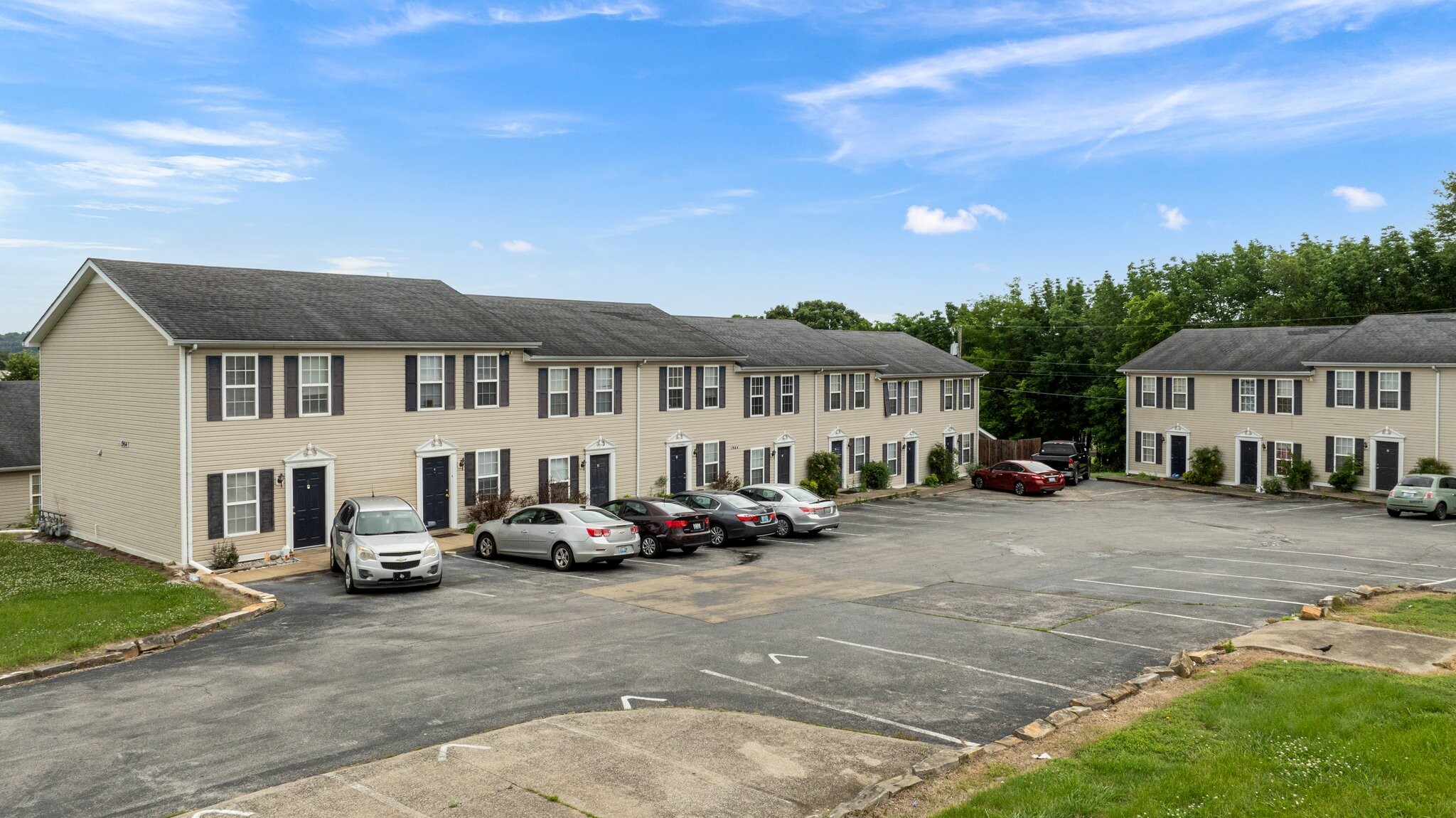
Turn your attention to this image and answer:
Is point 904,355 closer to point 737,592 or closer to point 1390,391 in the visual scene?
point 1390,391

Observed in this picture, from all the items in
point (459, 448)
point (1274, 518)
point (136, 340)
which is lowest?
point (1274, 518)

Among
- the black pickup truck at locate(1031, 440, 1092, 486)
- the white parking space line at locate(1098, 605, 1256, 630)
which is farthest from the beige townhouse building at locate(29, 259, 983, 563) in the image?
the white parking space line at locate(1098, 605, 1256, 630)

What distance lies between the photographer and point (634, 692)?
40.4 feet

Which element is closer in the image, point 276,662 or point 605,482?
point 276,662

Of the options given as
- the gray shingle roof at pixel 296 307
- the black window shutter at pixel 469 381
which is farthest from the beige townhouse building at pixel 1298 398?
the black window shutter at pixel 469 381

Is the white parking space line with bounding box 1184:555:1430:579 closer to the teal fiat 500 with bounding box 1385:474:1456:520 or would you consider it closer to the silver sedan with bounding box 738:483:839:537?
the silver sedan with bounding box 738:483:839:537

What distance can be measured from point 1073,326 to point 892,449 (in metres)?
26.4

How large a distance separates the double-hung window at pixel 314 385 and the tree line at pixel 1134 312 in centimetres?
4640

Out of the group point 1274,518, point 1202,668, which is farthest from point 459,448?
point 1274,518

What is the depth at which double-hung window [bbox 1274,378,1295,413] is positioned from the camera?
4316cm

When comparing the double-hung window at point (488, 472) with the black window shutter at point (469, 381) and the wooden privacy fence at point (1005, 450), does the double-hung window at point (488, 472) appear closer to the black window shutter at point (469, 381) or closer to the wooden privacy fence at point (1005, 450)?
the black window shutter at point (469, 381)

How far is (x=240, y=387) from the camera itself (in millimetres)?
23656

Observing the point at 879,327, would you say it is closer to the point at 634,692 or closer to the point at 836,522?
the point at 836,522

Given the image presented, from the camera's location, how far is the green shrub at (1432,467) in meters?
37.3
